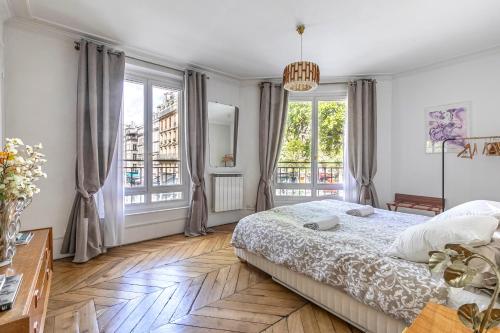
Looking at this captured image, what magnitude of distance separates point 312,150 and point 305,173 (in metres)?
0.42

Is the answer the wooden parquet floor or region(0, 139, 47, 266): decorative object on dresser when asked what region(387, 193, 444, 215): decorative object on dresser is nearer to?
the wooden parquet floor

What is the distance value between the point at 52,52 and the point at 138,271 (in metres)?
2.50

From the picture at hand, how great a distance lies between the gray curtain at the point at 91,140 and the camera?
272cm

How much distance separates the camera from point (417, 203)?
3.68 meters

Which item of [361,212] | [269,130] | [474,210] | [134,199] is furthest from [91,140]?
[474,210]

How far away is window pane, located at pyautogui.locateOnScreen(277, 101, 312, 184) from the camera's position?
14.4 feet

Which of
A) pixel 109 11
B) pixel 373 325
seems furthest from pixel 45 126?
pixel 373 325

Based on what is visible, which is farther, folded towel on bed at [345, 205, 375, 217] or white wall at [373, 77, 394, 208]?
white wall at [373, 77, 394, 208]

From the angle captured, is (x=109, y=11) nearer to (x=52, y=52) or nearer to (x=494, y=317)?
(x=52, y=52)

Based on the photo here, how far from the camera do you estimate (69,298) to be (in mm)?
1979

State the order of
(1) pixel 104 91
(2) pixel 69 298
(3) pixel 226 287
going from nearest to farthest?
(2) pixel 69 298 → (3) pixel 226 287 → (1) pixel 104 91

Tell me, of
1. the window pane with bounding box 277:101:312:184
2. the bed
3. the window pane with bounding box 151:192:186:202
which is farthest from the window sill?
the window pane with bounding box 277:101:312:184

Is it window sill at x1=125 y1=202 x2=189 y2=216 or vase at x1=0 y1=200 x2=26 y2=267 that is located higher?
vase at x1=0 y1=200 x2=26 y2=267

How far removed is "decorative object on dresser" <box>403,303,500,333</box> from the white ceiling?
236 cm
